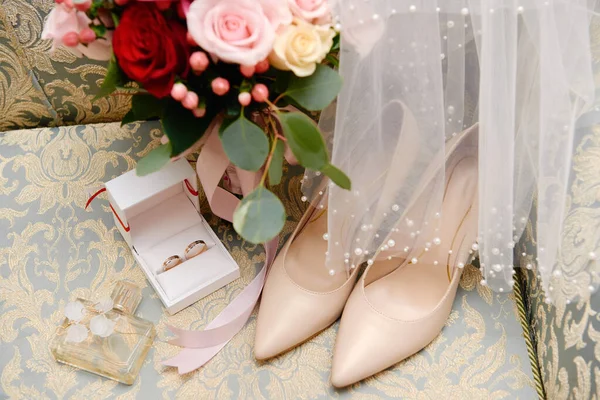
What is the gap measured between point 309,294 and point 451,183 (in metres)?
0.29

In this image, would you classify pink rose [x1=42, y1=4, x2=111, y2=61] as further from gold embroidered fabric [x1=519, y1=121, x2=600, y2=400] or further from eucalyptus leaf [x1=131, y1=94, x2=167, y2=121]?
gold embroidered fabric [x1=519, y1=121, x2=600, y2=400]

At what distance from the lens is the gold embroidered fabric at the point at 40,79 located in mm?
863

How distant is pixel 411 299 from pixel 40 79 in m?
0.70

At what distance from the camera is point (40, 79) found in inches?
36.8

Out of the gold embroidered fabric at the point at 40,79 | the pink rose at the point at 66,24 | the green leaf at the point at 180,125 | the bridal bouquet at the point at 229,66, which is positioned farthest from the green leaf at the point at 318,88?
the gold embroidered fabric at the point at 40,79

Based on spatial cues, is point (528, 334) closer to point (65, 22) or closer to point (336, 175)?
point (336, 175)

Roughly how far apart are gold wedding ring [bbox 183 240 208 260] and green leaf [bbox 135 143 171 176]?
0.25 meters

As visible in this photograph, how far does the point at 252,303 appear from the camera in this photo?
0.85 m

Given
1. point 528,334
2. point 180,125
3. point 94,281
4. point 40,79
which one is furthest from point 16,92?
point 528,334

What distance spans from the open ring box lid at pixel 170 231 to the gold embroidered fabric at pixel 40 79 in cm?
23

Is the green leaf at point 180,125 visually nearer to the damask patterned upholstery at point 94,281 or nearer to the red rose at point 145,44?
the red rose at point 145,44

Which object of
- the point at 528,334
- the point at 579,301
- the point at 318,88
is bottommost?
the point at 528,334

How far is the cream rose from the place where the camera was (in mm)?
585

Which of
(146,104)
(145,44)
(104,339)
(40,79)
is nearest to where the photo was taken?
(145,44)
